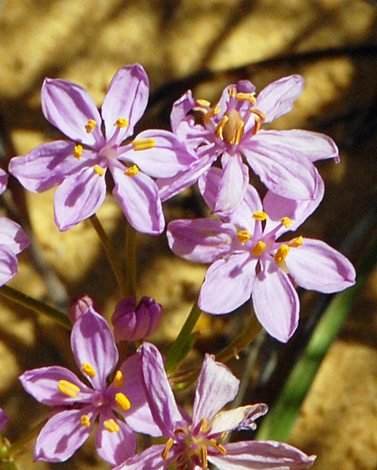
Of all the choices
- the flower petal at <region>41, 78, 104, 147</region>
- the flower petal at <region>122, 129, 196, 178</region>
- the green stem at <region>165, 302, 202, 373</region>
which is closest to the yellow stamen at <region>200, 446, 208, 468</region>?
the green stem at <region>165, 302, 202, 373</region>

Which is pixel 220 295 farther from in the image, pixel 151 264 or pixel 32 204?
pixel 32 204

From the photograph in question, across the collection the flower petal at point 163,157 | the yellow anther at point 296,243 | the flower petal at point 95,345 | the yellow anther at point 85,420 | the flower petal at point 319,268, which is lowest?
the yellow anther at point 85,420

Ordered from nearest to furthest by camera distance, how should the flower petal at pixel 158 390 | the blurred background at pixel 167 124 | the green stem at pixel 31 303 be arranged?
1. the flower petal at pixel 158 390
2. the green stem at pixel 31 303
3. the blurred background at pixel 167 124

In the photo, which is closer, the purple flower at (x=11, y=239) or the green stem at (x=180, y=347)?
the purple flower at (x=11, y=239)

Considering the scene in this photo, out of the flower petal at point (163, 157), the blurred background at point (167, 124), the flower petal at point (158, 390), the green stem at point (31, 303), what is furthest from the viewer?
the blurred background at point (167, 124)

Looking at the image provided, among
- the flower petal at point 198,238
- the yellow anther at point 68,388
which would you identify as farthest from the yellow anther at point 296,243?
the yellow anther at point 68,388

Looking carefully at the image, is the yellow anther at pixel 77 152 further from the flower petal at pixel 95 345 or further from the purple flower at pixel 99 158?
the flower petal at pixel 95 345

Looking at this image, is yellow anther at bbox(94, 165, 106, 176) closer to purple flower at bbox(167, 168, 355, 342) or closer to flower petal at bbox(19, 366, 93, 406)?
purple flower at bbox(167, 168, 355, 342)

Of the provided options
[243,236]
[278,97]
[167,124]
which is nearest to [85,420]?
[243,236]
